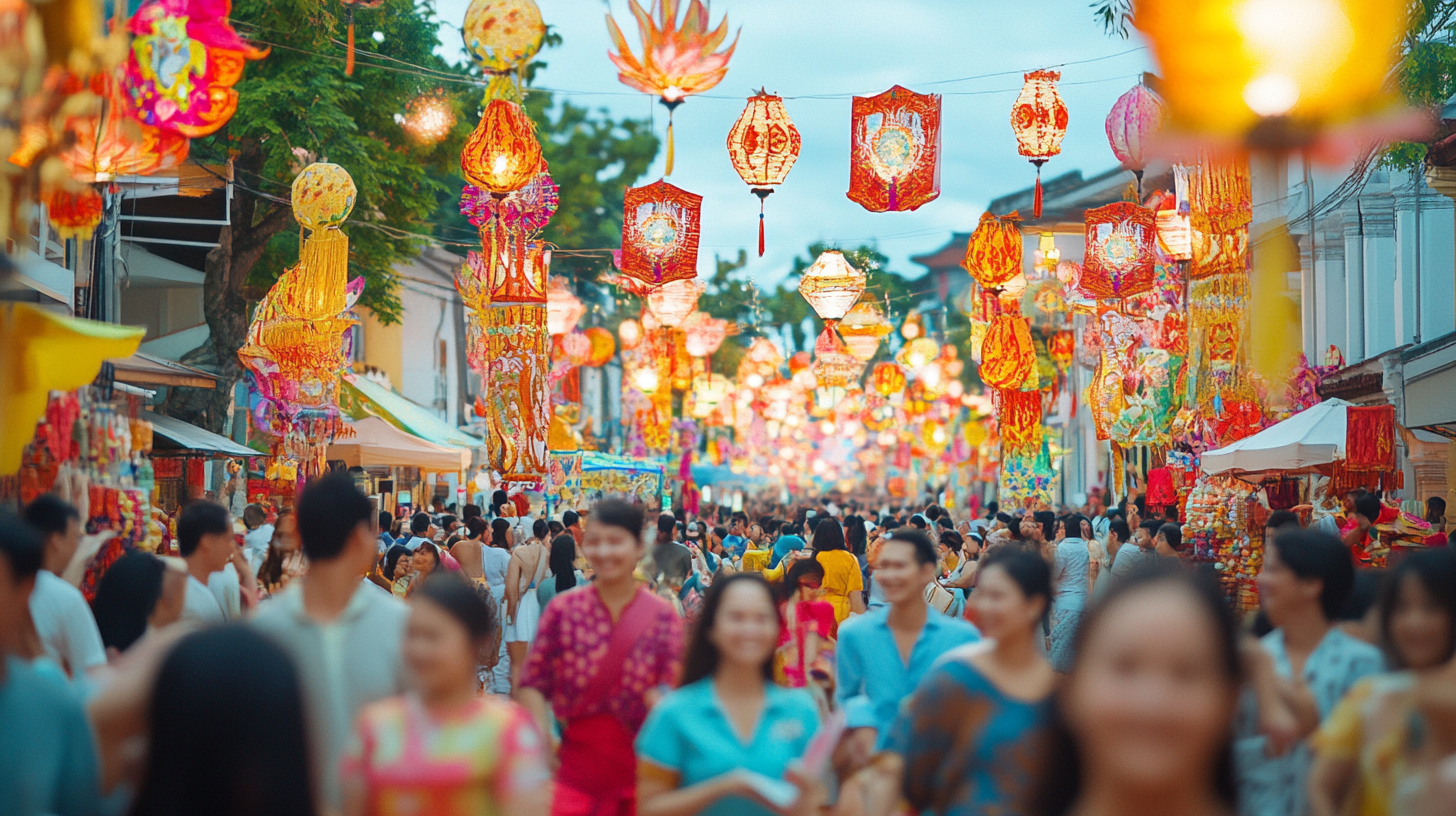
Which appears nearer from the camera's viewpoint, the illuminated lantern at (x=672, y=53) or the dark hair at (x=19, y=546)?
the dark hair at (x=19, y=546)

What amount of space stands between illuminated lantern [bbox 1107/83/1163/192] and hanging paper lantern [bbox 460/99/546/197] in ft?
19.2

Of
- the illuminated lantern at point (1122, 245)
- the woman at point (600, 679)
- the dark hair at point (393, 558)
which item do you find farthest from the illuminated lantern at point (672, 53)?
the woman at point (600, 679)

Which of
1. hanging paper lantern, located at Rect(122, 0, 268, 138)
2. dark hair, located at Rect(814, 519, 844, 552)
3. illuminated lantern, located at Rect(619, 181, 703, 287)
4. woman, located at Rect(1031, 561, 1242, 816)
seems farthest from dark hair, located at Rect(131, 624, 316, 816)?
illuminated lantern, located at Rect(619, 181, 703, 287)

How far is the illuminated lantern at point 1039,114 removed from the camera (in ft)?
48.6

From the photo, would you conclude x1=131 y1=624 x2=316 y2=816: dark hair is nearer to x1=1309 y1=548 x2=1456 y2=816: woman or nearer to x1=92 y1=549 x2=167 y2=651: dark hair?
x1=1309 y1=548 x2=1456 y2=816: woman

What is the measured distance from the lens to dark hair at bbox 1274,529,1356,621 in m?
4.63

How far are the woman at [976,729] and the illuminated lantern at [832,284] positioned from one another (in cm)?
1420

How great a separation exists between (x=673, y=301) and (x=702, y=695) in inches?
756

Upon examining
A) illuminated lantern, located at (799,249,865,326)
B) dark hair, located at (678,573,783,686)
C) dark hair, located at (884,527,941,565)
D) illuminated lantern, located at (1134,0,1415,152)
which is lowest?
dark hair, located at (678,573,783,686)

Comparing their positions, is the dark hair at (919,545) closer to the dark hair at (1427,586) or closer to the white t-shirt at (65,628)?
the dark hair at (1427,586)

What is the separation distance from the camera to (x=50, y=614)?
4699mm

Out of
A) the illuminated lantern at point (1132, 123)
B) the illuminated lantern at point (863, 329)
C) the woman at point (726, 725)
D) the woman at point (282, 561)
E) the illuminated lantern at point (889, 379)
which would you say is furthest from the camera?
the illuminated lantern at point (889, 379)

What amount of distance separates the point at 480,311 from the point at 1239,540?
841 centimetres

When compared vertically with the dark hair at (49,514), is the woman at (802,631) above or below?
below
